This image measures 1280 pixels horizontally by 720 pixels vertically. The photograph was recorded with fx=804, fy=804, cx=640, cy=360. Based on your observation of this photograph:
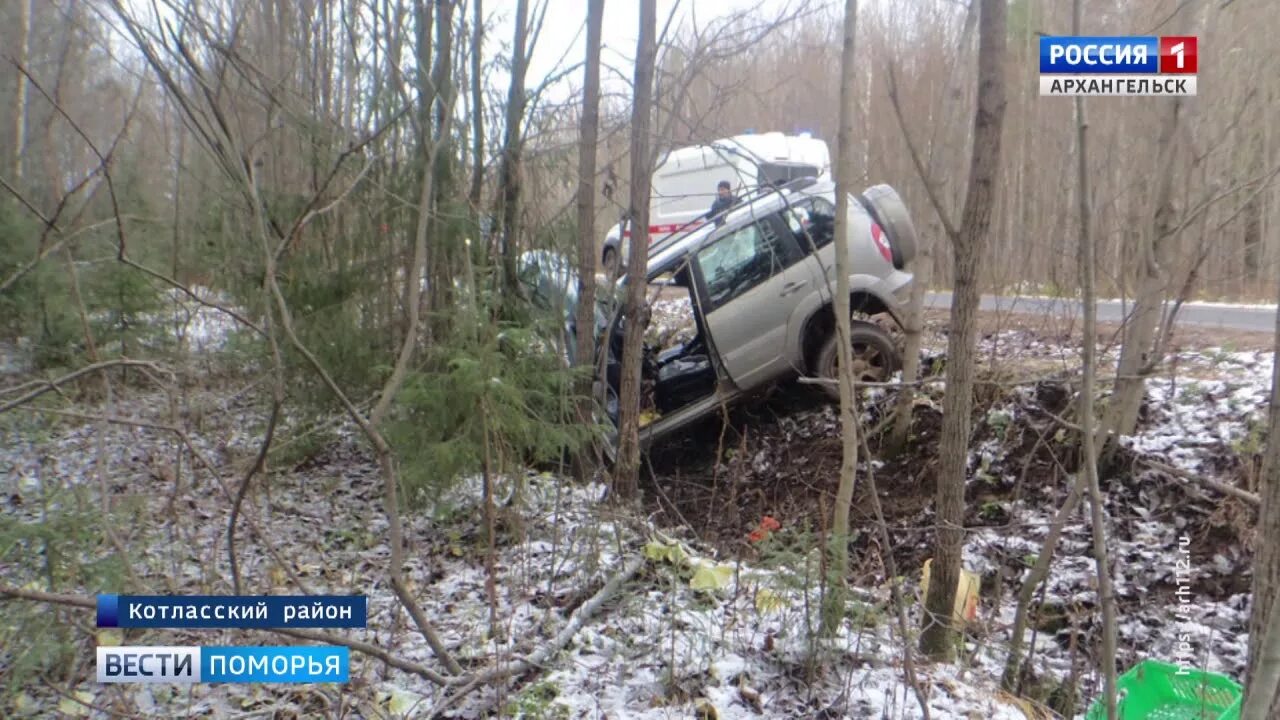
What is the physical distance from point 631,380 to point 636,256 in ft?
3.01

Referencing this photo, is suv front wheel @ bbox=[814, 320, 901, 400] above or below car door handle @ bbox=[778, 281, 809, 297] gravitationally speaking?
below

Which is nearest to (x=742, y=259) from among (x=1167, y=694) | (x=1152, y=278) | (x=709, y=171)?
(x=1152, y=278)

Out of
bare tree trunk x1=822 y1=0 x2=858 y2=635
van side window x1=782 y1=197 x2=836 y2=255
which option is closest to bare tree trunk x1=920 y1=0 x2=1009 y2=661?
bare tree trunk x1=822 y1=0 x2=858 y2=635

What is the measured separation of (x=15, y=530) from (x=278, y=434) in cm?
295

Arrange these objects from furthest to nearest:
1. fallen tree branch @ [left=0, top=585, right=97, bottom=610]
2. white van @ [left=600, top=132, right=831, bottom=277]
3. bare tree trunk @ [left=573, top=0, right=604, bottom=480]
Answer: white van @ [left=600, top=132, right=831, bottom=277] < bare tree trunk @ [left=573, top=0, right=604, bottom=480] < fallen tree branch @ [left=0, top=585, right=97, bottom=610]

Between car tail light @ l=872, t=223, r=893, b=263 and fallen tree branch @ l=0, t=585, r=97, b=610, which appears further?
car tail light @ l=872, t=223, r=893, b=263

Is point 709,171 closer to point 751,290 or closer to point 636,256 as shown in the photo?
point 751,290

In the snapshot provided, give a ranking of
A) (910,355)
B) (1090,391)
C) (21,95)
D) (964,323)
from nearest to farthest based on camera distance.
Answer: (1090,391) → (964,323) → (910,355) → (21,95)

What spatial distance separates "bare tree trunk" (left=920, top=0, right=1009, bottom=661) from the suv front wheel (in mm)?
3412

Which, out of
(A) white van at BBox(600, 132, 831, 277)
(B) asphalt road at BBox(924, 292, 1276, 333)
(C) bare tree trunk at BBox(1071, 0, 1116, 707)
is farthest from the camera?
(A) white van at BBox(600, 132, 831, 277)

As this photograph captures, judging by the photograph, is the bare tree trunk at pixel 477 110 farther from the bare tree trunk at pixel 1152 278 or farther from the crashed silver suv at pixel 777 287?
the bare tree trunk at pixel 1152 278

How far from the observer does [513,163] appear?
5.96 metres

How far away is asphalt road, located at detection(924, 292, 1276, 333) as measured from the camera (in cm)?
672

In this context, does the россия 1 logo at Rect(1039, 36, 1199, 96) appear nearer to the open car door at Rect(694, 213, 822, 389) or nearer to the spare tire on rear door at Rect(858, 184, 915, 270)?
the spare tire on rear door at Rect(858, 184, 915, 270)
